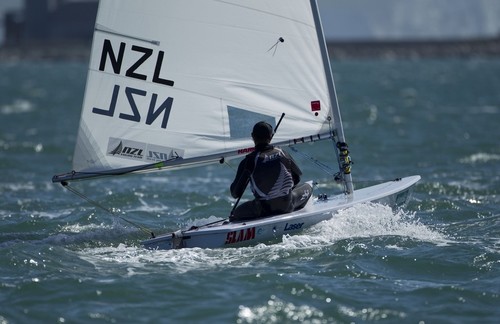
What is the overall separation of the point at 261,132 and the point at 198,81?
1.15 metres

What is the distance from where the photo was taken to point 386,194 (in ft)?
39.1

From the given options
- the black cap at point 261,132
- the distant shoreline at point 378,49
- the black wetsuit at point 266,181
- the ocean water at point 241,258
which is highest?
the distant shoreline at point 378,49

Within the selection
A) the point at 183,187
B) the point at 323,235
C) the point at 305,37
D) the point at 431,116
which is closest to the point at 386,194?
the point at 323,235

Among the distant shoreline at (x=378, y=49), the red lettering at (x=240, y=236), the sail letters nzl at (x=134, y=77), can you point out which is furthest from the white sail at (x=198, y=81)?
the distant shoreline at (x=378, y=49)

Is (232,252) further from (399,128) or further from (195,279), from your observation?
(399,128)

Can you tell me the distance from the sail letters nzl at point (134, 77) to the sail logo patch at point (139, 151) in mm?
263

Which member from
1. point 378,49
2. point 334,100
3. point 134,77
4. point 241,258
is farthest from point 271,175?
point 378,49

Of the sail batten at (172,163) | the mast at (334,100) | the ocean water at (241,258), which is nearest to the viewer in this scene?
the ocean water at (241,258)

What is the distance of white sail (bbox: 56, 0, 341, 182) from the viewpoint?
11.1 m

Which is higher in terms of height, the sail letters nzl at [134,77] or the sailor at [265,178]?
the sail letters nzl at [134,77]

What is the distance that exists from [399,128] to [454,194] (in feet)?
37.8

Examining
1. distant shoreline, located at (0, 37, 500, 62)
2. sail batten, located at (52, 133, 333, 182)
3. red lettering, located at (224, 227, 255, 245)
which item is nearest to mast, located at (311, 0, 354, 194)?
sail batten, located at (52, 133, 333, 182)

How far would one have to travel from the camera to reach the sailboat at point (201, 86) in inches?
437

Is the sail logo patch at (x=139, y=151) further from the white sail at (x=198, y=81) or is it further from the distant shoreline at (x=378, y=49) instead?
the distant shoreline at (x=378, y=49)
